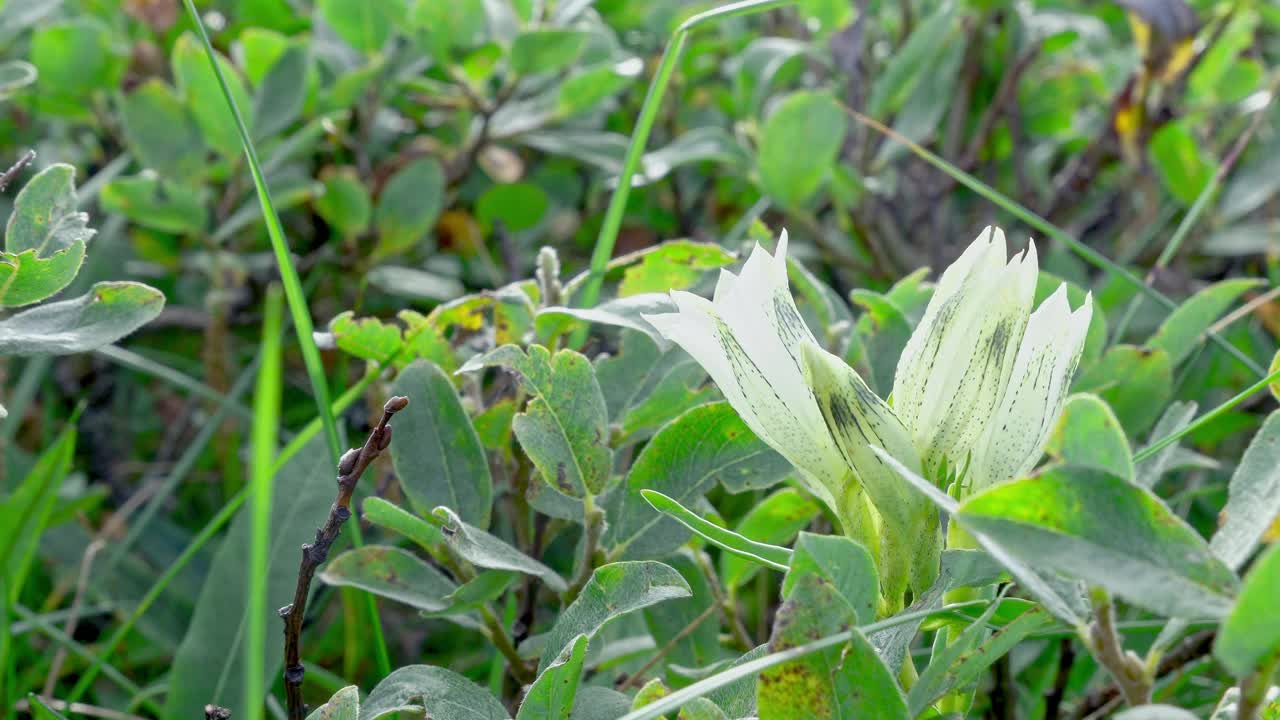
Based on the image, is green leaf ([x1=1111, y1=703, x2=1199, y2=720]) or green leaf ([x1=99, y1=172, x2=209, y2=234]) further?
green leaf ([x1=99, y1=172, x2=209, y2=234])

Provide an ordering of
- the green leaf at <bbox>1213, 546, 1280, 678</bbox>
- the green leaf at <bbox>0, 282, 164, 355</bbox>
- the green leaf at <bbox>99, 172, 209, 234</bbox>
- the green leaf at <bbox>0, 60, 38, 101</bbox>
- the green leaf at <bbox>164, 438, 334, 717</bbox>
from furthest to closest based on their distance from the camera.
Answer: the green leaf at <bbox>99, 172, 209, 234</bbox> → the green leaf at <bbox>0, 60, 38, 101</bbox> → the green leaf at <bbox>164, 438, 334, 717</bbox> → the green leaf at <bbox>0, 282, 164, 355</bbox> → the green leaf at <bbox>1213, 546, 1280, 678</bbox>

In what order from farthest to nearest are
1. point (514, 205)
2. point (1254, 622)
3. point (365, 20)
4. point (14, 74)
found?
point (514, 205)
point (365, 20)
point (14, 74)
point (1254, 622)

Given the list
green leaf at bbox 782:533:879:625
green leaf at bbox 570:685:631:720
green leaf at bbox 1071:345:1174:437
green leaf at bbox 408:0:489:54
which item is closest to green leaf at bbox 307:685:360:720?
green leaf at bbox 570:685:631:720

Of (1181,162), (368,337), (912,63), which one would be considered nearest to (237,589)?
(368,337)

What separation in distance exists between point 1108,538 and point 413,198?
1.11m

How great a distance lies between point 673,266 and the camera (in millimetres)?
929

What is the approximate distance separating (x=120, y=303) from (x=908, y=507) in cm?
51

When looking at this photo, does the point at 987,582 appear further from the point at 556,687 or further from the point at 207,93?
the point at 207,93

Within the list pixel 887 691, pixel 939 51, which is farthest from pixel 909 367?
pixel 939 51

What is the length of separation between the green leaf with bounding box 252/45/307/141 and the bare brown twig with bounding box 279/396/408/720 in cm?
76

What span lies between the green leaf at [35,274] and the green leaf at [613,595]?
0.37m

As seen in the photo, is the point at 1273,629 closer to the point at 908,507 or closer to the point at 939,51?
the point at 908,507

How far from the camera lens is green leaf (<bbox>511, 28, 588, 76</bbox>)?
1.33 meters

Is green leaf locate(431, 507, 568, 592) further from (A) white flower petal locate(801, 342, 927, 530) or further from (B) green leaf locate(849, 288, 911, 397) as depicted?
(B) green leaf locate(849, 288, 911, 397)
